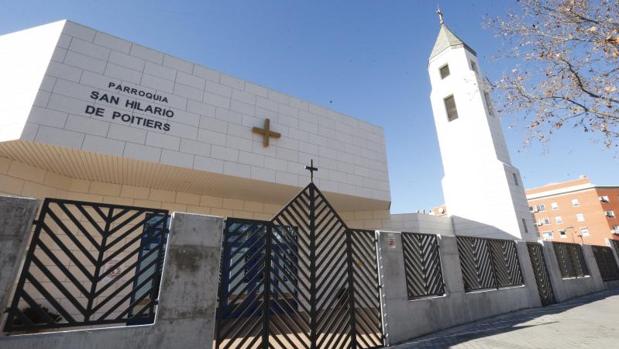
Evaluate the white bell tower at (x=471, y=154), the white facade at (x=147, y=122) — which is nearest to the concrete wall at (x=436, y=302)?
the white facade at (x=147, y=122)

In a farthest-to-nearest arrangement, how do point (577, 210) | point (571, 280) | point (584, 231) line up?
1. point (577, 210)
2. point (584, 231)
3. point (571, 280)

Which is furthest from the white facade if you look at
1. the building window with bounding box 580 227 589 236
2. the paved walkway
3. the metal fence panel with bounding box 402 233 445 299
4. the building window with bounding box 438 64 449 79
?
the building window with bounding box 580 227 589 236

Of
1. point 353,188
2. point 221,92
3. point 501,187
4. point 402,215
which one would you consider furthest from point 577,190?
point 221,92

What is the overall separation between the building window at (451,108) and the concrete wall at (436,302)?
14.6 metres

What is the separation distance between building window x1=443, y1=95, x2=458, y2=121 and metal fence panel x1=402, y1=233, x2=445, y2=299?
653 inches

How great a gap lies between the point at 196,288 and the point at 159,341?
35.7 inches

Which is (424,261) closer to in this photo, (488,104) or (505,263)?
(505,263)

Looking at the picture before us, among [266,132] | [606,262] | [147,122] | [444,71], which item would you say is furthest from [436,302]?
[444,71]

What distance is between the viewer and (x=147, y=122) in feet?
27.4

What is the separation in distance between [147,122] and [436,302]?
9.91m

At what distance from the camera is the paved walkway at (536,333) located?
20.9 ft

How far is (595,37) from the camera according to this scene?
→ 9.26 meters

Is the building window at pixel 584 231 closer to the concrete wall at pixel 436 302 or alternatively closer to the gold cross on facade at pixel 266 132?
the concrete wall at pixel 436 302

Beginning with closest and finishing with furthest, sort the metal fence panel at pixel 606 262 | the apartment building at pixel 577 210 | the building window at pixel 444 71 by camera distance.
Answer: the metal fence panel at pixel 606 262, the building window at pixel 444 71, the apartment building at pixel 577 210
